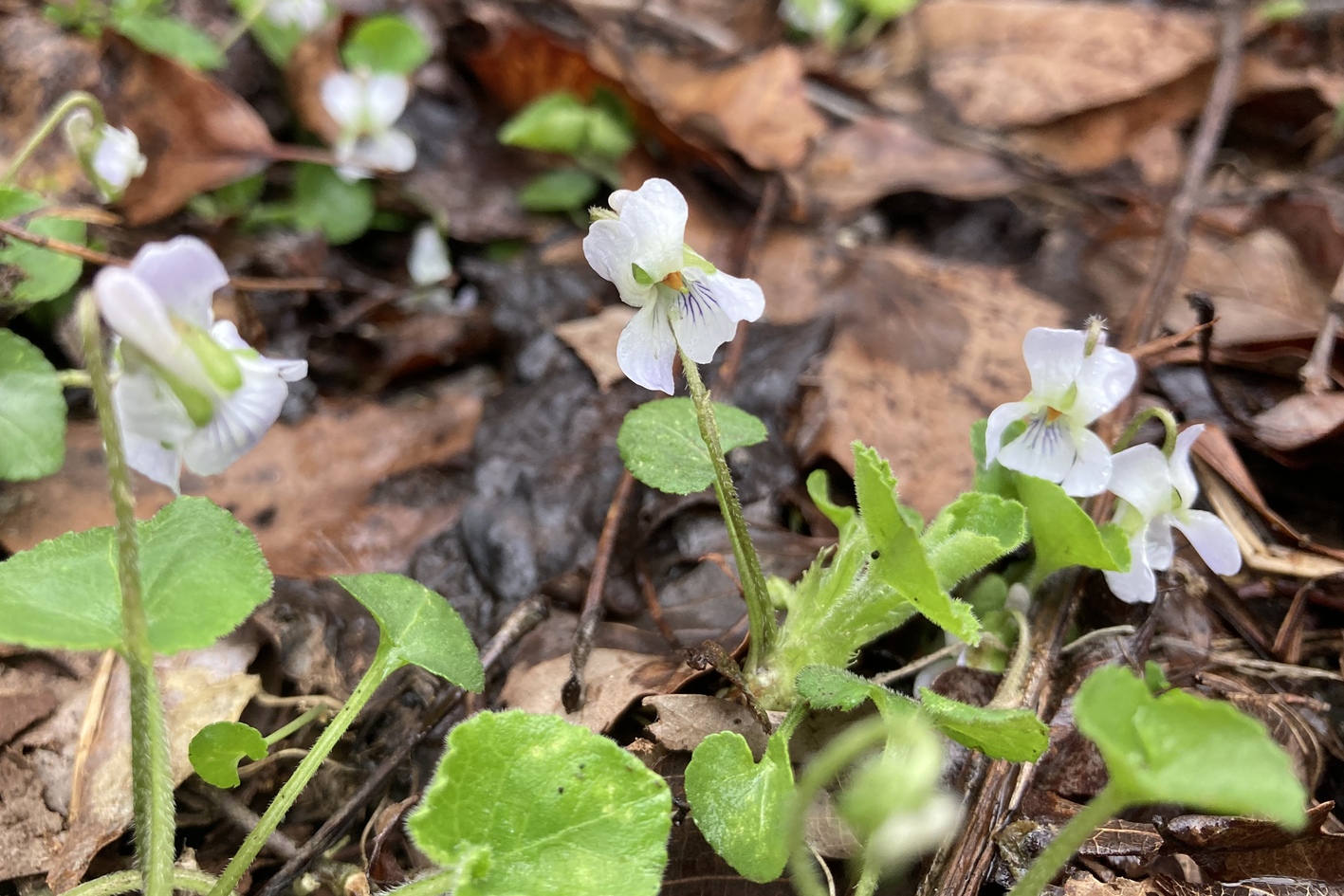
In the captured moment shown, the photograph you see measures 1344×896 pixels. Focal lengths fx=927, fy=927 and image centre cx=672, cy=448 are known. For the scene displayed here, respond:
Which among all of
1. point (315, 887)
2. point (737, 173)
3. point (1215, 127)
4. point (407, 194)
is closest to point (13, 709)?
point (315, 887)

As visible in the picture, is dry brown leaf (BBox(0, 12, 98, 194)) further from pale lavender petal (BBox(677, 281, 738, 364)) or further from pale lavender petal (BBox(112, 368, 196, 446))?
pale lavender petal (BBox(677, 281, 738, 364))

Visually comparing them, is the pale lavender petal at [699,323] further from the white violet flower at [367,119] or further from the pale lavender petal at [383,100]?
the pale lavender petal at [383,100]

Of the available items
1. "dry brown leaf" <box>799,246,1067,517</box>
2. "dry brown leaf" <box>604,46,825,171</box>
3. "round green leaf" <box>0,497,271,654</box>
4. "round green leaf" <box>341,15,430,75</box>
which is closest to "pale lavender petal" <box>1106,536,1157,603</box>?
"dry brown leaf" <box>799,246,1067,517</box>

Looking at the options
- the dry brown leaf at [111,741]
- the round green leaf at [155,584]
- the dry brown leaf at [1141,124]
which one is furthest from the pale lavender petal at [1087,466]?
the dry brown leaf at [1141,124]

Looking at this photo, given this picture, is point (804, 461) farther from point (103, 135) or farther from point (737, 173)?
point (103, 135)

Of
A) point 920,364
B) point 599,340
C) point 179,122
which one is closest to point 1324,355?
point 920,364

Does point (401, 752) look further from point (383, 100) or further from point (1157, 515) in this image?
point (383, 100)
